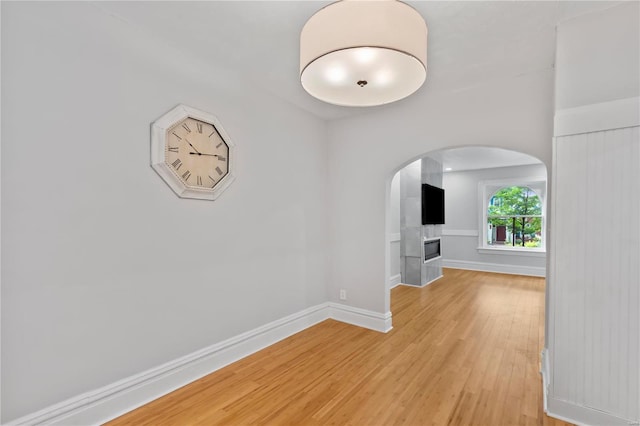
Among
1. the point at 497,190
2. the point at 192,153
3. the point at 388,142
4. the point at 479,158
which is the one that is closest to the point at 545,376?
the point at 388,142

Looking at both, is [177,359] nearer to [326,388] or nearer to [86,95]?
[326,388]

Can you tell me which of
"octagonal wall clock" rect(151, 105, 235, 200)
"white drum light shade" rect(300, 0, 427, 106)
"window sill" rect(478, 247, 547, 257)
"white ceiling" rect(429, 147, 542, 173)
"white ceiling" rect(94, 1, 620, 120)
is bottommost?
"window sill" rect(478, 247, 547, 257)

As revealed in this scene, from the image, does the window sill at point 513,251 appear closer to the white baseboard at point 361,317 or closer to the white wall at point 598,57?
the white baseboard at point 361,317

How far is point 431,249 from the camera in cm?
648

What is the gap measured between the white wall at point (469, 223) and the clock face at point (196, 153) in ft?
23.1

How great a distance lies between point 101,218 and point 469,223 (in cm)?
803

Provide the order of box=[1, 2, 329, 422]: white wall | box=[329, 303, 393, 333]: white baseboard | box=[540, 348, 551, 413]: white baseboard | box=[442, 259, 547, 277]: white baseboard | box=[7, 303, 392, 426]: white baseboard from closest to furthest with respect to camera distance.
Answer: box=[1, 2, 329, 422]: white wall
box=[7, 303, 392, 426]: white baseboard
box=[540, 348, 551, 413]: white baseboard
box=[329, 303, 393, 333]: white baseboard
box=[442, 259, 547, 277]: white baseboard

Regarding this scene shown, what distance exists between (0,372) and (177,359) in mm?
1030

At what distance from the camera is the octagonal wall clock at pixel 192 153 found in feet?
7.46

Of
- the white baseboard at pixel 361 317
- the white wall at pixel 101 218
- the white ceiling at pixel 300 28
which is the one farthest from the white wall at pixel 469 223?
the white wall at pixel 101 218

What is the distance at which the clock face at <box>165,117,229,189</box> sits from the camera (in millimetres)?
2367

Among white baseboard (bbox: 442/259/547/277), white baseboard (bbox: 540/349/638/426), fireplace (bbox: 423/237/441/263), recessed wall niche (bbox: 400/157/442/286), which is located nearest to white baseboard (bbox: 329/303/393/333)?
white baseboard (bbox: 540/349/638/426)

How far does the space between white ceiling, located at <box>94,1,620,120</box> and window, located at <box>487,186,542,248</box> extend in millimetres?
5713

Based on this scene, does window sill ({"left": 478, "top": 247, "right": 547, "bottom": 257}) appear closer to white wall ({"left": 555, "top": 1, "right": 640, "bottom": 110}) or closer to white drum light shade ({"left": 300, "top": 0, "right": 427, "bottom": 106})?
white wall ({"left": 555, "top": 1, "right": 640, "bottom": 110})
